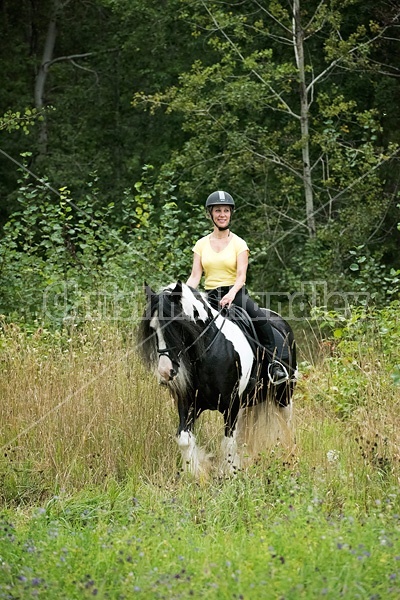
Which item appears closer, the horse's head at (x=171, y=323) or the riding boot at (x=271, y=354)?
the horse's head at (x=171, y=323)

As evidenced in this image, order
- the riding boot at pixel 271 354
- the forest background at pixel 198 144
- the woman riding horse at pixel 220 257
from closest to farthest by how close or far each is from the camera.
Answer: the woman riding horse at pixel 220 257
the riding boot at pixel 271 354
the forest background at pixel 198 144

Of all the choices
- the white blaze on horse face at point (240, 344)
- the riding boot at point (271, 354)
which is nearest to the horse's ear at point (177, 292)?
the white blaze on horse face at point (240, 344)

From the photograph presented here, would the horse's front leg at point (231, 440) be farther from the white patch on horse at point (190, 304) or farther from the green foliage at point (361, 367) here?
the green foliage at point (361, 367)

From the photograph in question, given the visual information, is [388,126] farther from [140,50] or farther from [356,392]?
[356,392]

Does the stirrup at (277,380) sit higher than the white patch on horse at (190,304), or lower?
lower

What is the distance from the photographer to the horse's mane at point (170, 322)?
746cm

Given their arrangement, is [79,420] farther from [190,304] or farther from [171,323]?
[190,304]

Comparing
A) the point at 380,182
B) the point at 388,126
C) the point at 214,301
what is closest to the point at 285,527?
the point at 214,301

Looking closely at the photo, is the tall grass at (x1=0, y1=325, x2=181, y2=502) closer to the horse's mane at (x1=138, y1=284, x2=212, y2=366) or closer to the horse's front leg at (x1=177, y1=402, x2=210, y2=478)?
the horse's front leg at (x1=177, y1=402, x2=210, y2=478)

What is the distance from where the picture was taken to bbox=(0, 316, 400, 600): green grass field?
16.6ft

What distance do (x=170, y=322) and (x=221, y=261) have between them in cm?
100

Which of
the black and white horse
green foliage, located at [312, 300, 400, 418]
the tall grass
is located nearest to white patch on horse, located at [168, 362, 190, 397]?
the black and white horse

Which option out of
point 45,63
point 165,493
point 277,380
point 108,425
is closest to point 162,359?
point 165,493

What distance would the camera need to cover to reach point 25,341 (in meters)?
10.3
